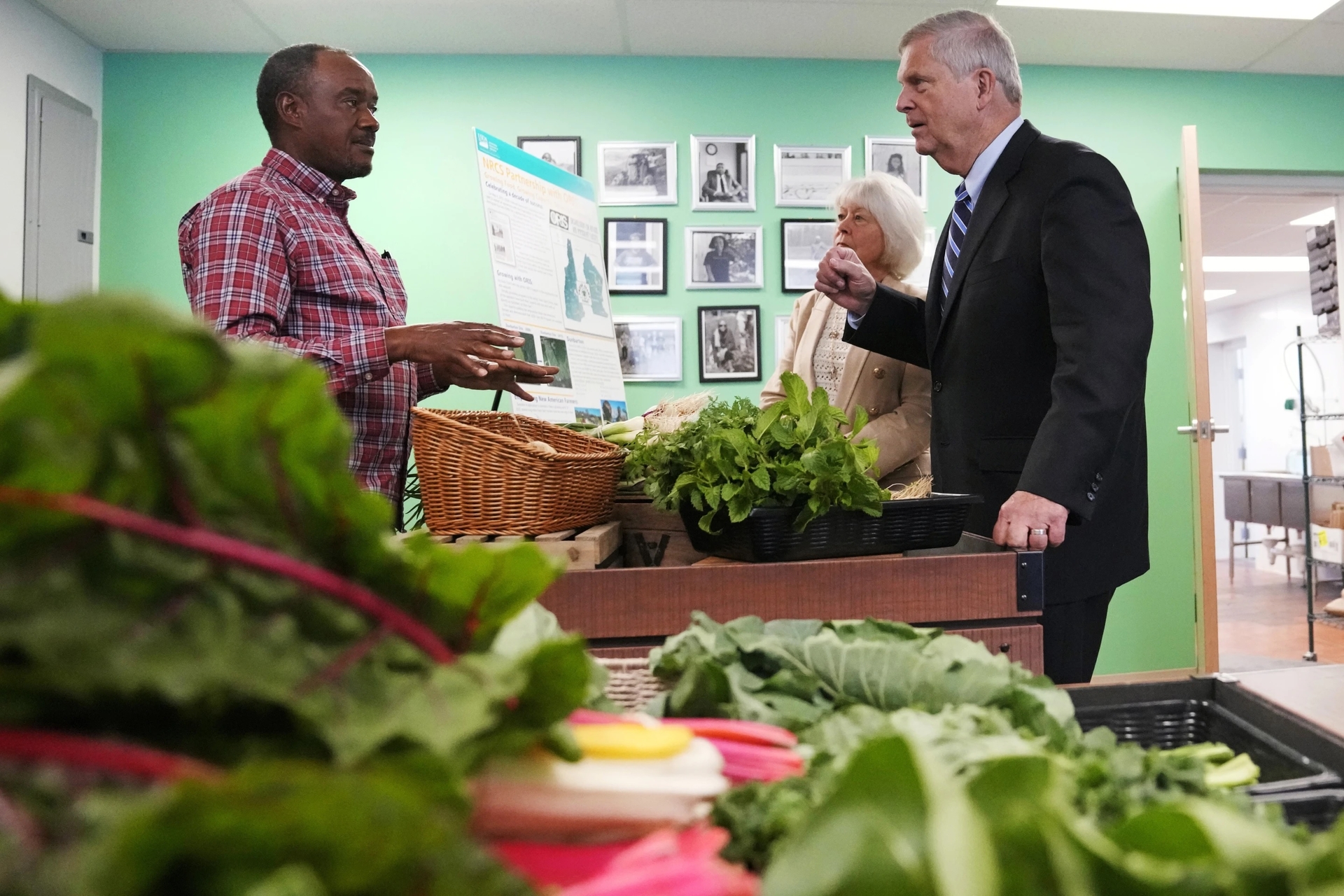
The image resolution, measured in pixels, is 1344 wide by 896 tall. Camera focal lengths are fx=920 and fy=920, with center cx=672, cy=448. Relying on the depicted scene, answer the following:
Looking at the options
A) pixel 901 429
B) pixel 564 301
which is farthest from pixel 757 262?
pixel 901 429

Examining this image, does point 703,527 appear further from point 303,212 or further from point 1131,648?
point 1131,648

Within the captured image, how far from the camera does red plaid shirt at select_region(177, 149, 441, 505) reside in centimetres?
200

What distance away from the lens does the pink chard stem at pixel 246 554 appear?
0.34 m

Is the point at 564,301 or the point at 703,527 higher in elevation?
the point at 564,301

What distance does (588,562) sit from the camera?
1.57 metres

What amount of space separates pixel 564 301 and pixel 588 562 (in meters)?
1.56

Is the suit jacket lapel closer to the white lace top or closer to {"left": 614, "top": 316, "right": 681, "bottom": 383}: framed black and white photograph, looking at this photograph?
the white lace top

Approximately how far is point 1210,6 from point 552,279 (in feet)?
9.76

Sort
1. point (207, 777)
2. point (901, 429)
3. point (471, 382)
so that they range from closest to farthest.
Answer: point (207, 777) < point (471, 382) < point (901, 429)

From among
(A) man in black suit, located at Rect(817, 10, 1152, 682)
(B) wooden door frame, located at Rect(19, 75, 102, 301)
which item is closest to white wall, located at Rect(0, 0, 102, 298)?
(B) wooden door frame, located at Rect(19, 75, 102, 301)

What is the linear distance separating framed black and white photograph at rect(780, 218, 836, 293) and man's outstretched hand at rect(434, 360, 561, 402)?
2183 millimetres

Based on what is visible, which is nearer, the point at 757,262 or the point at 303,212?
the point at 303,212

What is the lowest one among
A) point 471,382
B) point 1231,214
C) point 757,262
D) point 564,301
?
point 471,382

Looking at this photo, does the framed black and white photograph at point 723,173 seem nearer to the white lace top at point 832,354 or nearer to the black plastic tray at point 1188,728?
the white lace top at point 832,354
